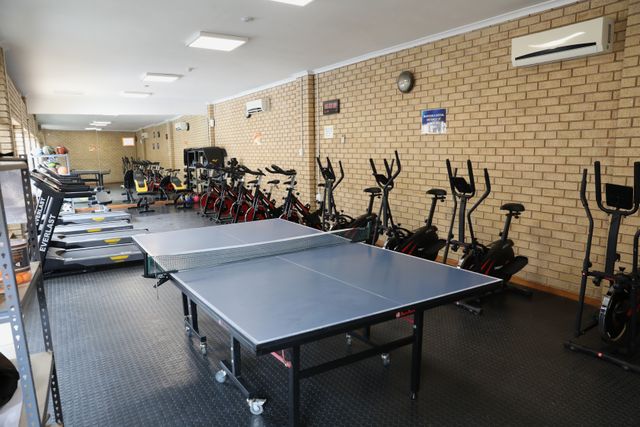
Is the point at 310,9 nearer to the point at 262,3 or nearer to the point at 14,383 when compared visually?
the point at 262,3

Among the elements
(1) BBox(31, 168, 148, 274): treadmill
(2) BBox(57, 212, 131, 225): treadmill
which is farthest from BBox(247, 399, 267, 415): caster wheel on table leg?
(2) BBox(57, 212, 131, 225): treadmill

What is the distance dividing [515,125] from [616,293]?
2331 millimetres

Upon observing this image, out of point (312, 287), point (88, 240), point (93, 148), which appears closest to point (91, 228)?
point (88, 240)

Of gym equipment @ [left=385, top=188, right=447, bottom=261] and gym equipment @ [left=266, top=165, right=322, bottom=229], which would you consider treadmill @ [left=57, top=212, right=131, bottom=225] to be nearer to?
gym equipment @ [left=266, top=165, right=322, bottom=229]

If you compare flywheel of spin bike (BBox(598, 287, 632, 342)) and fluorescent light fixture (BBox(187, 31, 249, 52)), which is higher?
fluorescent light fixture (BBox(187, 31, 249, 52))

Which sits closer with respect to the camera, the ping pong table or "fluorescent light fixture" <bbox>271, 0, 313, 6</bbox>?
the ping pong table

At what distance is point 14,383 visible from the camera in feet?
5.20

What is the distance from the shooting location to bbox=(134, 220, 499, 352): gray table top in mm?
1841

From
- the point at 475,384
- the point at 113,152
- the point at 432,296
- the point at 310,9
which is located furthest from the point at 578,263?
the point at 113,152

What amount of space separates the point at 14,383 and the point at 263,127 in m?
8.77

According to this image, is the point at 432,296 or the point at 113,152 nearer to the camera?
the point at 432,296

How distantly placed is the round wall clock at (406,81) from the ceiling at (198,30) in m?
0.46

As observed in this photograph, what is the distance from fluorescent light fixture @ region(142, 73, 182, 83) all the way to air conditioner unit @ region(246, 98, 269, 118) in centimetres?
191

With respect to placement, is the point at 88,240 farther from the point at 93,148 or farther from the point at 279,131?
the point at 93,148
